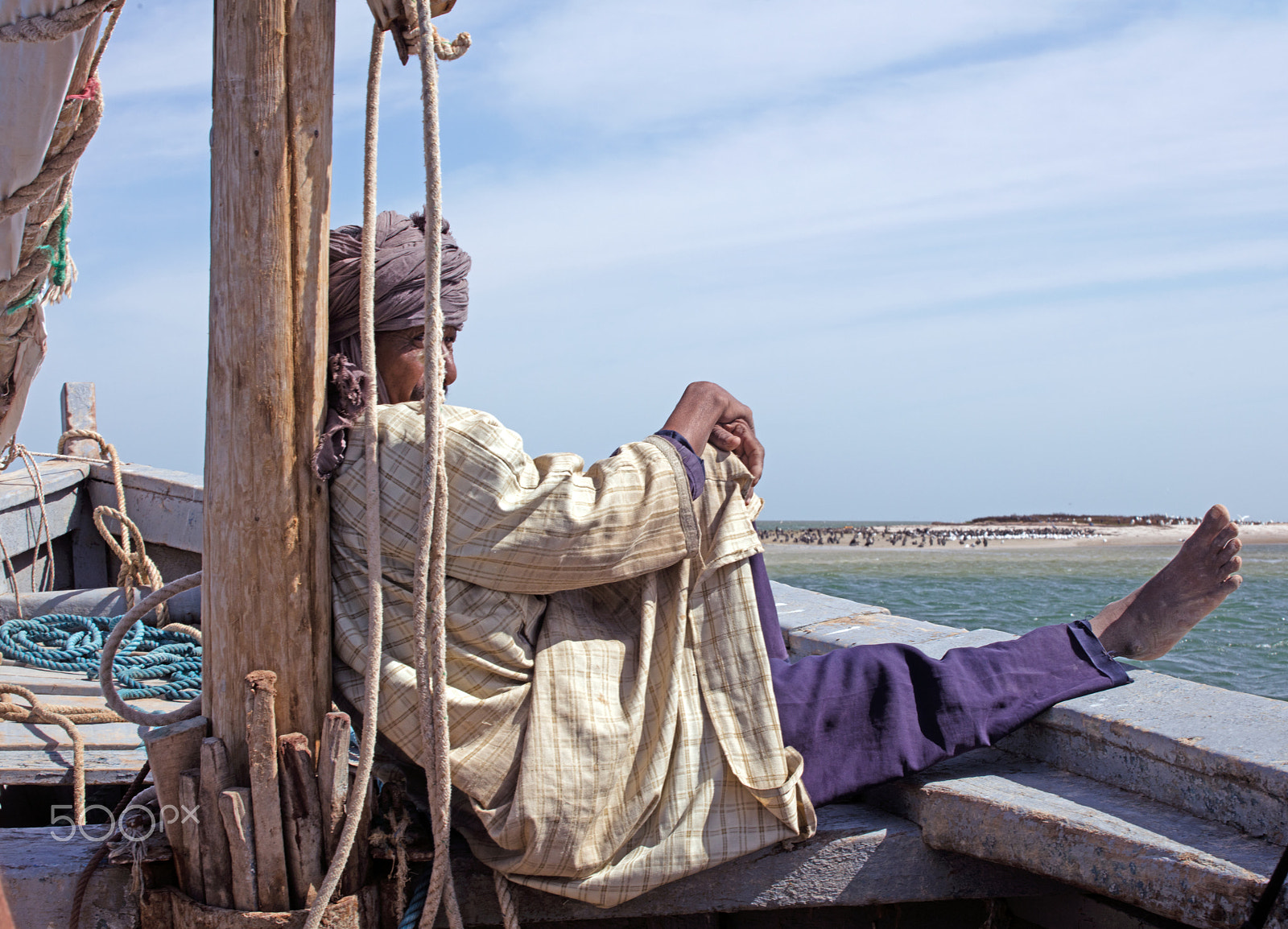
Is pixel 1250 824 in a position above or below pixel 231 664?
below

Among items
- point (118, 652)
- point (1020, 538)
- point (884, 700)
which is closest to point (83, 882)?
point (884, 700)

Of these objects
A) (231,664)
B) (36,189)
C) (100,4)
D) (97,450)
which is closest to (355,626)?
(231,664)

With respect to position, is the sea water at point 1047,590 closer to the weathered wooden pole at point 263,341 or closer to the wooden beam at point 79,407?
the weathered wooden pole at point 263,341

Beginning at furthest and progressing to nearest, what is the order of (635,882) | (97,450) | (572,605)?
(97,450) < (572,605) < (635,882)

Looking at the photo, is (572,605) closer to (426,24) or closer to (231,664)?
(231,664)

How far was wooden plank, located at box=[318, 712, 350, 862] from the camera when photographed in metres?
1.78

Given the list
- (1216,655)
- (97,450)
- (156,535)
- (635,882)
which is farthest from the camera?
(1216,655)

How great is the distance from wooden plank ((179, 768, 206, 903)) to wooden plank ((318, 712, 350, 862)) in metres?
0.21

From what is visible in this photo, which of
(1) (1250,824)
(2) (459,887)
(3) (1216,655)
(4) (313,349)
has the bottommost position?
(3) (1216,655)

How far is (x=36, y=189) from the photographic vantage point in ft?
6.50

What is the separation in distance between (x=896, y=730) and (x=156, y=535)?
14.1ft

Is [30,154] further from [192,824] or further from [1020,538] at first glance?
[1020,538]

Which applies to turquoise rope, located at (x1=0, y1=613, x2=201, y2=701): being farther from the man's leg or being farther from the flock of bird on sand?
the flock of bird on sand

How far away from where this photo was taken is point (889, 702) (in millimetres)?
2236
